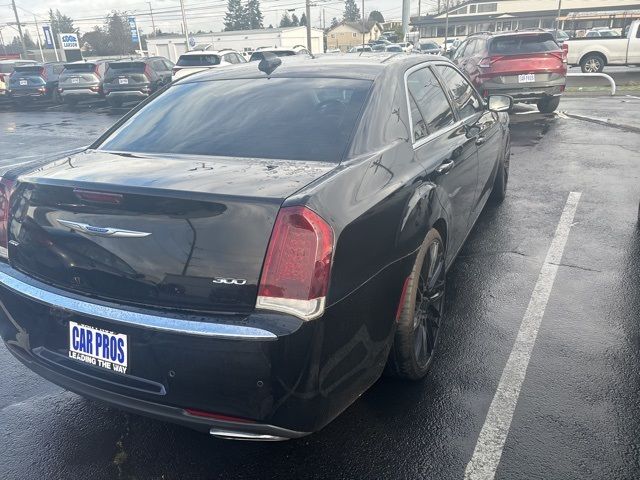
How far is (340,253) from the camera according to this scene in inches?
83.0

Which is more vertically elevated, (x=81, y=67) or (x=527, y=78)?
(x=81, y=67)

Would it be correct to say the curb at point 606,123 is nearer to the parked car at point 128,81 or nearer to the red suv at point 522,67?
the red suv at point 522,67

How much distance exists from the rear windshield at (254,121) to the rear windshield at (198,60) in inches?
604

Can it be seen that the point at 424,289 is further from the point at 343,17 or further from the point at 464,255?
the point at 343,17

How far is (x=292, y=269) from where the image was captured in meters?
2.01

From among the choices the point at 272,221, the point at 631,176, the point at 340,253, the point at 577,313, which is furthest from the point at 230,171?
the point at 631,176

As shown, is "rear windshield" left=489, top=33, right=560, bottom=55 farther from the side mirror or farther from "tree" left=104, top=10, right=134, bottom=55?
"tree" left=104, top=10, right=134, bottom=55

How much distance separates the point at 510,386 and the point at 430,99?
6.15 ft

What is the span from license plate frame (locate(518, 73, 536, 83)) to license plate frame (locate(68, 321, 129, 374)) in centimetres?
1089

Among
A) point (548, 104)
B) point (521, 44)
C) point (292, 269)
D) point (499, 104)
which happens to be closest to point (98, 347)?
point (292, 269)

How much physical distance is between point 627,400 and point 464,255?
6.83 ft

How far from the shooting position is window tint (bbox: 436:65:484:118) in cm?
413

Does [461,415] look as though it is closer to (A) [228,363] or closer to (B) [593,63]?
(A) [228,363]

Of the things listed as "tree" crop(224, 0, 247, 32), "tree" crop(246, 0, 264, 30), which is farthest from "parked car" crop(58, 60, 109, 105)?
"tree" crop(246, 0, 264, 30)
